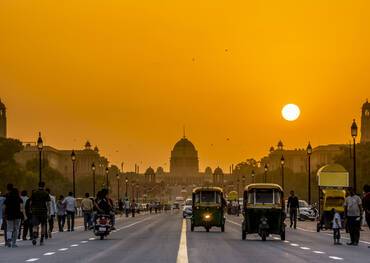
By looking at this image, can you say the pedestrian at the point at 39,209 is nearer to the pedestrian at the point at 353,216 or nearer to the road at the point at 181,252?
the road at the point at 181,252

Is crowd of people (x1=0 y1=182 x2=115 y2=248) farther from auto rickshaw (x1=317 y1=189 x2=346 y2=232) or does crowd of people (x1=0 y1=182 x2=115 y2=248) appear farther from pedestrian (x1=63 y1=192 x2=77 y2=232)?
auto rickshaw (x1=317 y1=189 x2=346 y2=232)

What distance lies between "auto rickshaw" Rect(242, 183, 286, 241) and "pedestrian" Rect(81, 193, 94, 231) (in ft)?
35.5

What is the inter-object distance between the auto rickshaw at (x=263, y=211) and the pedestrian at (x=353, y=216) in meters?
3.82

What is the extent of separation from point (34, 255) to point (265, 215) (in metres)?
13.7

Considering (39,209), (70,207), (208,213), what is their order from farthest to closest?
(70,207), (208,213), (39,209)

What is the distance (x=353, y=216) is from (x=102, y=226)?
984 centimetres

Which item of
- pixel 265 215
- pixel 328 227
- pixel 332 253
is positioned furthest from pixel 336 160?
pixel 332 253

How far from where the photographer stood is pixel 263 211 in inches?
1718

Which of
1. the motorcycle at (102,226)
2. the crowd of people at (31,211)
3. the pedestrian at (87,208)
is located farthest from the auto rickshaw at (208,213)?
the motorcycle at (102,226)

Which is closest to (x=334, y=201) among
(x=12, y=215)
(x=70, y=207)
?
(x=70, y=207)

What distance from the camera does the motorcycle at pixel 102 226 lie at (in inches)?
1725

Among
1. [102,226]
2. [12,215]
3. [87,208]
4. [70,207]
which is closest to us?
[12,215]

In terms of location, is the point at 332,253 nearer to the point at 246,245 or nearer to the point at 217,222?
the point at 246,245

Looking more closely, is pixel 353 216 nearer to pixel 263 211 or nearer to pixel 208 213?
pixel 263 211
